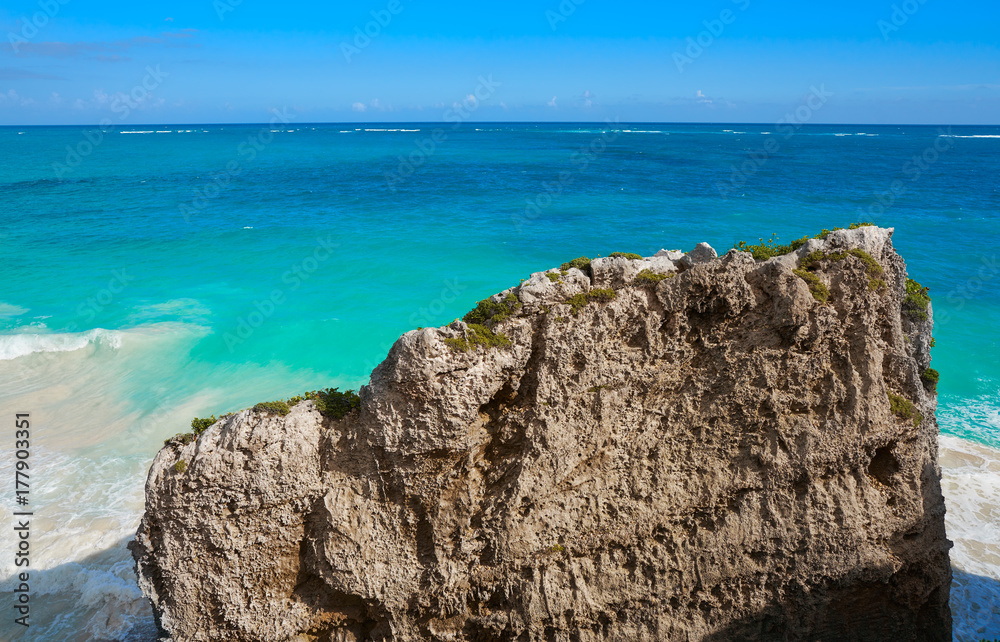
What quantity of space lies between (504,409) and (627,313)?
2395mm

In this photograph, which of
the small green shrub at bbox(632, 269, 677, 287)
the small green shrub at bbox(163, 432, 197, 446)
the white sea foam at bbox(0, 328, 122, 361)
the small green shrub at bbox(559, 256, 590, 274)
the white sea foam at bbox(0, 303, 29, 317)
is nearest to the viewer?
the small green shrub at bbox(163, 432, 197, 446)

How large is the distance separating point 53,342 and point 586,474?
2706 cm

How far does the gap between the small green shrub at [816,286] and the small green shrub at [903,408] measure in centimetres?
225

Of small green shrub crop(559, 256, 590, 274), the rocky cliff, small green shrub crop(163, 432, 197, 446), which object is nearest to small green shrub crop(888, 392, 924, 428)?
the rocky cliff

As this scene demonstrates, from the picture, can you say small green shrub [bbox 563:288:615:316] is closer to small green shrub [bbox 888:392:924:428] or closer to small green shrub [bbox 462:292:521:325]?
small green shrub [bbox 462:292:521:325]

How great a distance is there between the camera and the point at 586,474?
9547 millimetres

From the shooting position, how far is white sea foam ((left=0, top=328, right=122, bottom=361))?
1028 inches

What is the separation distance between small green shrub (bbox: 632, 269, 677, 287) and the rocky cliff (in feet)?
0.10

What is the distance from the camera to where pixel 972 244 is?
138 feet

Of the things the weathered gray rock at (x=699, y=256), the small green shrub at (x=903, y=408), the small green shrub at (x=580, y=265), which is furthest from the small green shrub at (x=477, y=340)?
the small green shrub at (x=903, y=408)

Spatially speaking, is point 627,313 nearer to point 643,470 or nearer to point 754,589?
point 643,470

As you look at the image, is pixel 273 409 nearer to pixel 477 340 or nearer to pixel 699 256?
pixel 477 340

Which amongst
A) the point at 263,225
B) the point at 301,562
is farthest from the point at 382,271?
the point at 301,562

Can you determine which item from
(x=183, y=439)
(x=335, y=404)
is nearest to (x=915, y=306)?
(x=335, y=404)
